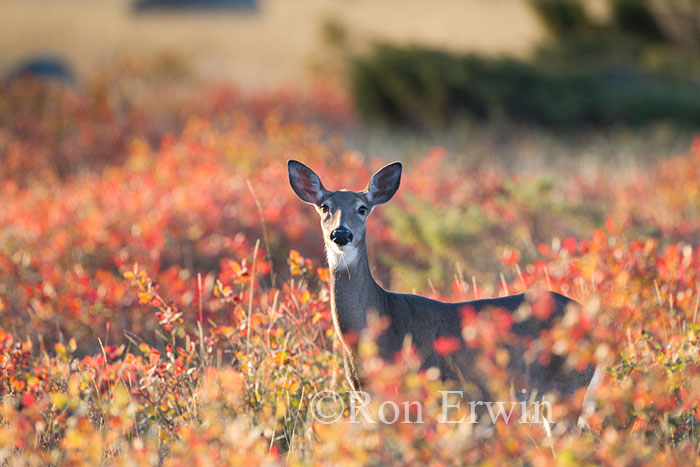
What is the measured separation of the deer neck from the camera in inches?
181

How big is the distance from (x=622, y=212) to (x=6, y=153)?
8.47 m

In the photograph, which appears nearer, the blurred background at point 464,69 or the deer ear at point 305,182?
the deer ear at point 305,182

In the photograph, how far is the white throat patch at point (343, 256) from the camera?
15.0ft

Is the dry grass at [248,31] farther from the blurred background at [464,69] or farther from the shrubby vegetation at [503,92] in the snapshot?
the shrubby vegetation at [503,92]

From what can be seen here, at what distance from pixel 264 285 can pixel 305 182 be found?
112 cm

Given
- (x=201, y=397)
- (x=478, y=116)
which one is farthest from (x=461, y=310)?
(x=478, y=116)

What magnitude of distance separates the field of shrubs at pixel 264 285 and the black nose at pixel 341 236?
44cm

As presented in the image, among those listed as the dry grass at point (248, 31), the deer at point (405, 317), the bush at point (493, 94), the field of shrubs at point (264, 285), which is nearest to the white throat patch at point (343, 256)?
the deer at point (405, 317)

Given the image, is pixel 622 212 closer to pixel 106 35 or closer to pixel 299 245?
pixel 299 245

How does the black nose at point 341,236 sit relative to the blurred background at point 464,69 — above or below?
above

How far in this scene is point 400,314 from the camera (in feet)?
15.5

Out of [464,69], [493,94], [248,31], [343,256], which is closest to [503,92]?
[493,94]

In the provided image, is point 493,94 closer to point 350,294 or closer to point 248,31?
point 350,294

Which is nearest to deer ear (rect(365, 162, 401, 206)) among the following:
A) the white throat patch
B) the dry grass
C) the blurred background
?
the white throat patch
